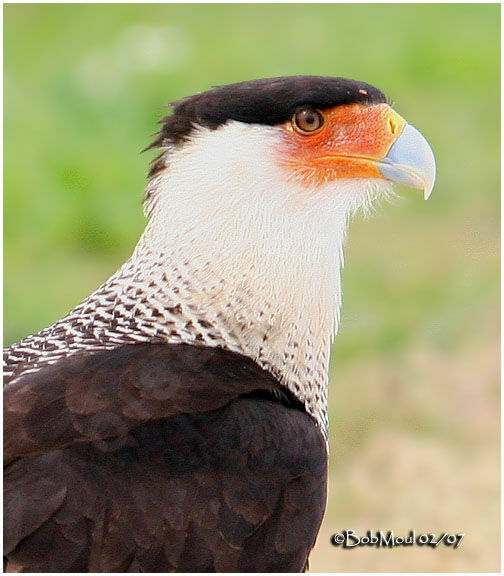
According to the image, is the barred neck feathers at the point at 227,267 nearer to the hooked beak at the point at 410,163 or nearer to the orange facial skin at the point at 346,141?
the orange facial skin at the point at 346,141

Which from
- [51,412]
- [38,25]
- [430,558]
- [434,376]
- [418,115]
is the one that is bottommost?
[430,558]

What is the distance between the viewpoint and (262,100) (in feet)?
9.02

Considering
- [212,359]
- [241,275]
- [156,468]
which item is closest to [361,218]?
[241,275]

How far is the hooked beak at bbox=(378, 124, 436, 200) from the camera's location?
9.18 ft

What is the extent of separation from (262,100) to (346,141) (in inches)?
10.4

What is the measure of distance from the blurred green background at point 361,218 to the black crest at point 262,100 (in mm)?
2084

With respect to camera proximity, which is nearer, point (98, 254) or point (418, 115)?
point (98, 254)

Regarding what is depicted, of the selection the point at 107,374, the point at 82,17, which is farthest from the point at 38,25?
the point at 107,374

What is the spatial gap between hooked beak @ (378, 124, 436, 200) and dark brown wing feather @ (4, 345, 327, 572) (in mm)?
632

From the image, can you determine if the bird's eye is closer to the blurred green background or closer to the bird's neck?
the bird's neck

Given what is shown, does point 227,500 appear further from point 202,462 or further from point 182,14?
point 182,14

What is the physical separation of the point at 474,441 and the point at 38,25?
5750 millimetres

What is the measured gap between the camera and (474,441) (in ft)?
17.1

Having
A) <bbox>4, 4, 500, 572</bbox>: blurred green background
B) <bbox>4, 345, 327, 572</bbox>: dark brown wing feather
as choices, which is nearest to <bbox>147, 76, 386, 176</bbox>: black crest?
<bbox>4, 345, 327, 572</bbox>: dark brown wing feather
